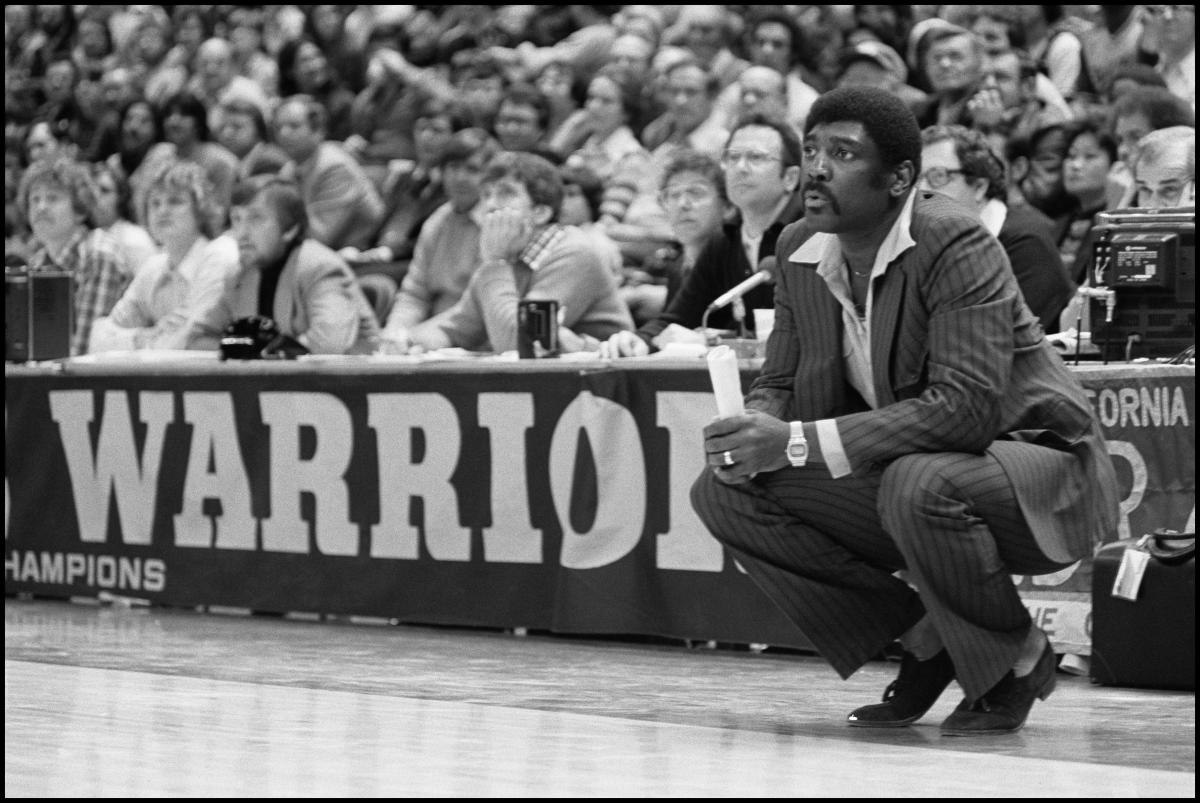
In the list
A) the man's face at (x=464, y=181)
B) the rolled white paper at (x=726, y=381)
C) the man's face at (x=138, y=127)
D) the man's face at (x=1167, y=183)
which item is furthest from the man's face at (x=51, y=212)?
the rolled white paper at (x=726, y=381)

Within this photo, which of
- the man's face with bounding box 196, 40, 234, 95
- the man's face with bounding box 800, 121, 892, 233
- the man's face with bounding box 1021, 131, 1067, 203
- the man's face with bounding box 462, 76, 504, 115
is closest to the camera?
the man's face with bounding box 800, 121, 892, 233

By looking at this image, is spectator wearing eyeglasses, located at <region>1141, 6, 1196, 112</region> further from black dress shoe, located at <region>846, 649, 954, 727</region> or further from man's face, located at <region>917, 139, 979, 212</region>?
black dress shoe, located at <region>846, 649, 954, 727</region>

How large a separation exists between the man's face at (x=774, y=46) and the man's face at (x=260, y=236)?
3.16 meters

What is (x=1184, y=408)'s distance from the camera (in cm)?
524

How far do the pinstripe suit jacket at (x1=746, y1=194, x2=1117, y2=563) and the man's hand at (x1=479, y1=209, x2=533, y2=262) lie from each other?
2.92 m

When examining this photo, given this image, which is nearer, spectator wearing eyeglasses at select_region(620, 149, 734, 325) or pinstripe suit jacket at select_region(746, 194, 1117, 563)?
pinstripe suit jacket at select_region(746, 194, 1117, 563)

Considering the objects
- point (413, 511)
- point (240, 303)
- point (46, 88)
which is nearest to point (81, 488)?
point (240, 303)

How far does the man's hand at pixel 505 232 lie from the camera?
717cm

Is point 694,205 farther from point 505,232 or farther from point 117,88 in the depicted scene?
point 117,88

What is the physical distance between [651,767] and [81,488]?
167 inches

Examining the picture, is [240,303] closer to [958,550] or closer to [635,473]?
[635,473]

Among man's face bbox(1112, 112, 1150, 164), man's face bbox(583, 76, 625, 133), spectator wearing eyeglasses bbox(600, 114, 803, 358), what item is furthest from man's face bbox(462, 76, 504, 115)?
man's face bbox(1112, 112, 1150, 164)

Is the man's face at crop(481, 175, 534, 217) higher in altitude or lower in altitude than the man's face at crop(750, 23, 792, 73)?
lower

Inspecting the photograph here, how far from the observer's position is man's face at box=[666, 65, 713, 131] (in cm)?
968
